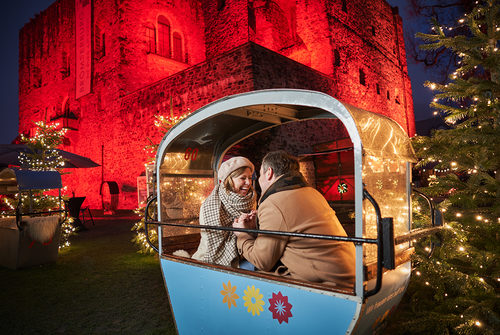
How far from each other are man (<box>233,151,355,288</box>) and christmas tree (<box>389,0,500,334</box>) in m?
1.25

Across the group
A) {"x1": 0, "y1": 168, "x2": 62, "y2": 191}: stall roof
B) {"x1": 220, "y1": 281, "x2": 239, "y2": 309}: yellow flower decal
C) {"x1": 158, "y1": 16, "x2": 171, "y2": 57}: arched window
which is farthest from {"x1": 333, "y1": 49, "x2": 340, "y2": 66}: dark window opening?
{"x1": 220, "y1": 281, "x2": 239, "y2": 309}: yellow flower decal

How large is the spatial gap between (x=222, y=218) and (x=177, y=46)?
1822 cm

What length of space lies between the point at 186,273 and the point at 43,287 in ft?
12.1

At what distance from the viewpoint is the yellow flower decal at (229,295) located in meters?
2.29

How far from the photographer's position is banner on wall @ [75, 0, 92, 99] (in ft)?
55.9

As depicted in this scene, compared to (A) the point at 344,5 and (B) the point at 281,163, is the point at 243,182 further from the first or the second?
(A) the point at 344,5

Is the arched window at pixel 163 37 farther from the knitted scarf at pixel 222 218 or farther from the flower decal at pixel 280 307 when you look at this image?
the flower decal at pixel 280 307

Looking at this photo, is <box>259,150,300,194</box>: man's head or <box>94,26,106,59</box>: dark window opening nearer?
<box>259,150,300,194</box>: man's head

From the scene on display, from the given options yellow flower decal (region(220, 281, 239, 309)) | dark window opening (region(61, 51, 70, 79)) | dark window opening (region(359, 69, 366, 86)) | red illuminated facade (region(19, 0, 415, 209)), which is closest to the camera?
yellow flower decal (region(220, 281, 239, 309))

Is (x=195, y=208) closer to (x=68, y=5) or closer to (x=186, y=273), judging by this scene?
(x=186, y=273)

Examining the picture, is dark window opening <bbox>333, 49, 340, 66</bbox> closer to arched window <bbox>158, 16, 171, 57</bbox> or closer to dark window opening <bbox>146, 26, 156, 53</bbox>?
arched window <bbox>158, 16, 171, 57</bbox>

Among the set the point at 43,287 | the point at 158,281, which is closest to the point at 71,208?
the point at 43,287

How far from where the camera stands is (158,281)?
510 cm

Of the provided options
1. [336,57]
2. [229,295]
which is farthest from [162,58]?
[229,295]
